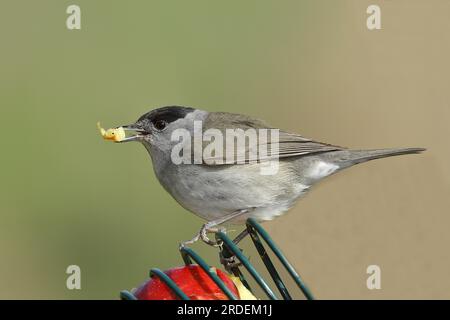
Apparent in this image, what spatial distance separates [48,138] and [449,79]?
393 centimetres

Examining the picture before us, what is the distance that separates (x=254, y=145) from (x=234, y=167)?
0.84ft

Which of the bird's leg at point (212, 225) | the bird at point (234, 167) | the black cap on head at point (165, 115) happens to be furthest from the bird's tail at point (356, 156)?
the black cap on head at point (165, 115)

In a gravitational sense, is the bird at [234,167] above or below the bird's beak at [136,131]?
below

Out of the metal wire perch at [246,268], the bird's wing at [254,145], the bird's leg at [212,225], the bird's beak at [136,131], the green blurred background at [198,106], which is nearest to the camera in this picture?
the metal wire perch at [246,268]

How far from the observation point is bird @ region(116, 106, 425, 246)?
17.9 ft

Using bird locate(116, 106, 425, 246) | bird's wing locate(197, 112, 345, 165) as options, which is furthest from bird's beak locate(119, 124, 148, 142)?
bird's wing locate(197, 112, 345, 165)

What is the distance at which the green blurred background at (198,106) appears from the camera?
7.11m

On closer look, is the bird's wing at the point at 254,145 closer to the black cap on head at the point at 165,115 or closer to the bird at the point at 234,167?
the bird at the point at 234,167

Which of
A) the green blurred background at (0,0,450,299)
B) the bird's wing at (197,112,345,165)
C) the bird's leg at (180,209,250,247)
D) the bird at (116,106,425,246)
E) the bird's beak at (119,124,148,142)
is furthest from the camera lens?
the green blurred background at (0,0,450,299)

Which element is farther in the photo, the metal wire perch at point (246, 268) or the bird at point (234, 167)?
the bird at point (234, 167)

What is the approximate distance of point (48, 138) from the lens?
816cm

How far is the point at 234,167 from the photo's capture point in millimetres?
5555

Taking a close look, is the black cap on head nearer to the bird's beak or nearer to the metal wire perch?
the bird's beak
